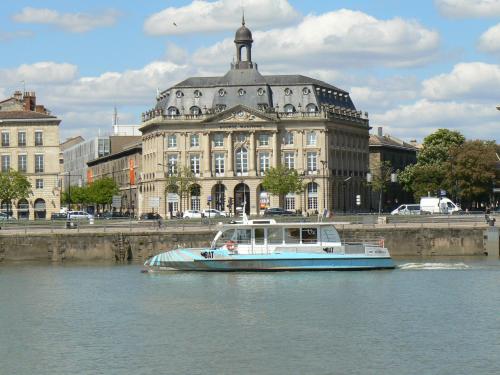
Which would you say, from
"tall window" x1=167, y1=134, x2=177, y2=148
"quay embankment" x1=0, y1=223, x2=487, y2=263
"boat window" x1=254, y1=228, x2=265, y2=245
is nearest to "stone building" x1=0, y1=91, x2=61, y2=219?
"tall window" x1=167, y1=134, x2=177, y2=148

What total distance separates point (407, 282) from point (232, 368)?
1211 inches

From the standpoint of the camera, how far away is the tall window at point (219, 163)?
18862 cm

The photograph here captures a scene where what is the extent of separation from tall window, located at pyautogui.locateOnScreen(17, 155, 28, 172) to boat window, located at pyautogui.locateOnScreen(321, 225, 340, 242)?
77.1m

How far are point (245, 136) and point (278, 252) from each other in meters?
96.1

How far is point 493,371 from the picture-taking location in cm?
5441

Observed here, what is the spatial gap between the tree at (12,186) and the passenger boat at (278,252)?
63837 mm

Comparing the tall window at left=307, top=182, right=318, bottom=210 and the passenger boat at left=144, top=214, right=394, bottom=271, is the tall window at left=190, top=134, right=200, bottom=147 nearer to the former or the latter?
the tall window at left=307, top=182, right=318, bottom=210

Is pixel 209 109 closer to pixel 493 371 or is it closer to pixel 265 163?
pixel 265 163

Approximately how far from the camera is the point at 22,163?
163 m

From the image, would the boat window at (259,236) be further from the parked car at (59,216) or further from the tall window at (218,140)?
the tall window at (218,140)

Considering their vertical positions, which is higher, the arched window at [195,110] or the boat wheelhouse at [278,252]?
the arched window at [195,110]

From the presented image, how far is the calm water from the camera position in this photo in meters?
57.0

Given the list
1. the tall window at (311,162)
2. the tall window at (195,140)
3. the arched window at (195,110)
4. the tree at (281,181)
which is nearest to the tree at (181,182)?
the tall window at (195,140)

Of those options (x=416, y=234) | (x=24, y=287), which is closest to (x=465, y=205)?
(x=416, y=234)
